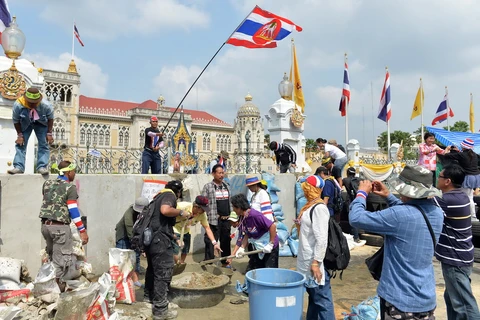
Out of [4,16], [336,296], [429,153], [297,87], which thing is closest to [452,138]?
[429,153]

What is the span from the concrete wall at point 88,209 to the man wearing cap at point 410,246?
487 cm

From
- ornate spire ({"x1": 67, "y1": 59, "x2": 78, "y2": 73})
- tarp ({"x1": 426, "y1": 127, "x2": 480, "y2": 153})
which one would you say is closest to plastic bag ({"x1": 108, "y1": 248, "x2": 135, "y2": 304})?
tarp ({"x1": 426, "y1": 127, "x2": 480, "y2": 153})

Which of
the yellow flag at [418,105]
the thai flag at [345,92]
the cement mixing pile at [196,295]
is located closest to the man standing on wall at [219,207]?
the cement mixing pile at [196,295]

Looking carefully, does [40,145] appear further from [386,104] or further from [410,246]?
[386,104]

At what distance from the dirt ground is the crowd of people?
29cm

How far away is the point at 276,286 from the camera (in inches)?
133

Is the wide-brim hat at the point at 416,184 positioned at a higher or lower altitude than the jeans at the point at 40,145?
lower

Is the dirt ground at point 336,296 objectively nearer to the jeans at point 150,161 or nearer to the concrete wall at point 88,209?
the concrete wall at point 88,209

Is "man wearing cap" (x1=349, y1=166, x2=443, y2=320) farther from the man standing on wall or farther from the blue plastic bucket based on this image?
the man standing on wall

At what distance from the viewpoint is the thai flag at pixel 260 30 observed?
9484 millimetres

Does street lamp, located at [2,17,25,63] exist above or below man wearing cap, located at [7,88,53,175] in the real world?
above

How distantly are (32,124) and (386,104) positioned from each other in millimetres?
14910

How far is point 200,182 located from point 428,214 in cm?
564

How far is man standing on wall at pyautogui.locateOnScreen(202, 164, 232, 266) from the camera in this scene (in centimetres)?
675
